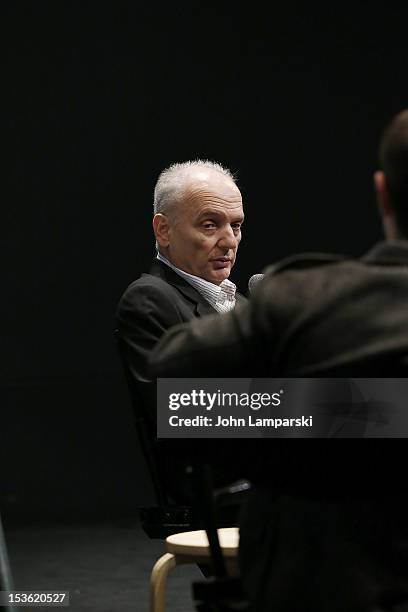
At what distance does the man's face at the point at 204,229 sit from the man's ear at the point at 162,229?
1 cm

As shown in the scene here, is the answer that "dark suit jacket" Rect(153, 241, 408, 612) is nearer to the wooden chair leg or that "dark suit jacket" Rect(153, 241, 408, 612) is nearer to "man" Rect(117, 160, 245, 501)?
the wooden chair leg

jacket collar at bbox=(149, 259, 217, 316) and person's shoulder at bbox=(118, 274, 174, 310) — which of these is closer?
person's shoulder at bbox=(118, 274, 174, 310)

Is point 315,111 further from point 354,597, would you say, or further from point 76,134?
point 354,597

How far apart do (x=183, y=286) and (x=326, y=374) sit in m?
1.27

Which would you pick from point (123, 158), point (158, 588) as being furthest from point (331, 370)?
point (123, 158)

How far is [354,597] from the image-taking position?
1.16 metres

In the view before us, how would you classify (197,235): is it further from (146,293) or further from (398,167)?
(398,167)

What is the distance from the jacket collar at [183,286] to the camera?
235 centimetres

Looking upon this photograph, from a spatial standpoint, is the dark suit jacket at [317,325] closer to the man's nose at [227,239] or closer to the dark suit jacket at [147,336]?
the dark suit jacket at [147,336]

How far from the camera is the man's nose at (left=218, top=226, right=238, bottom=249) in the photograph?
2.50 meters

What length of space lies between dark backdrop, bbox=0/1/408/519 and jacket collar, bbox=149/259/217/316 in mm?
2672

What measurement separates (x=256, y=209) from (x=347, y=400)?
409cm

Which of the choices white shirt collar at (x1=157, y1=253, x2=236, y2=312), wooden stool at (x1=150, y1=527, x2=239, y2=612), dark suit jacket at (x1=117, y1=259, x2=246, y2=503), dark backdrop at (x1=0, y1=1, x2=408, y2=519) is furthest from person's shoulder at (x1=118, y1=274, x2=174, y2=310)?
dark backdrop at (x1=0, y1=1, x2=408, y2=519)

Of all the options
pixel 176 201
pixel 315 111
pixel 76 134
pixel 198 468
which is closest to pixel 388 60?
pixel 315 111
